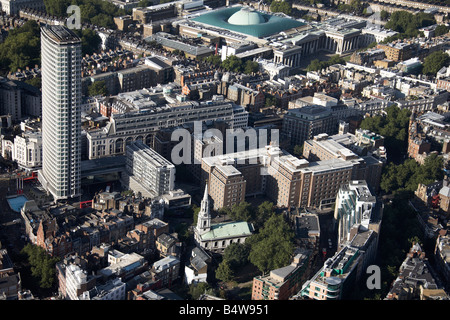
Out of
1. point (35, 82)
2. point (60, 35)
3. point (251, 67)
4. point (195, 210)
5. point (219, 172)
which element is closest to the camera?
point (60, 35)

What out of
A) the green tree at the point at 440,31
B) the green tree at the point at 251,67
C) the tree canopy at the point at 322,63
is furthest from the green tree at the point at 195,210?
the green tree at the point at 440,31

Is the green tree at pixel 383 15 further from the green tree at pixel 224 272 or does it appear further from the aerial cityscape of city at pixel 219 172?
the green tree at pixel 224 272

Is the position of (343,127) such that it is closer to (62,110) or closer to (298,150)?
(298,150)

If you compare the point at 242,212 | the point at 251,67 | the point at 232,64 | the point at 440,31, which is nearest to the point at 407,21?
the point at 440,31

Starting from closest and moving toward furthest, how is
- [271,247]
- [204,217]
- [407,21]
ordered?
[271,247] < [204,217] < [407,21]

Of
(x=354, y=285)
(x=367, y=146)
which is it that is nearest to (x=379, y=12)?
(x=367, y=146)

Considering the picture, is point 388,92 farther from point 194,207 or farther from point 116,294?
point 116,294

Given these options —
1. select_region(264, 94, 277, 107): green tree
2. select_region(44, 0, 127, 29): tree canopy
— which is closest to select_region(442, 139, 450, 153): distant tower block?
select_region(264, 94, 277, 107): green tree
